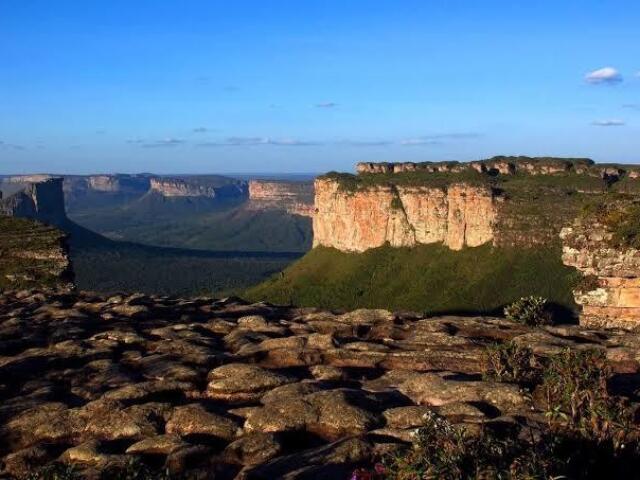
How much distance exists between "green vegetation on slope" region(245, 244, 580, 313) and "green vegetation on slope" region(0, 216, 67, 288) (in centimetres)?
6018

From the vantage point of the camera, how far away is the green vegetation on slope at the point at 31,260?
64.5 metres

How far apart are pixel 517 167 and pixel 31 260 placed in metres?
111

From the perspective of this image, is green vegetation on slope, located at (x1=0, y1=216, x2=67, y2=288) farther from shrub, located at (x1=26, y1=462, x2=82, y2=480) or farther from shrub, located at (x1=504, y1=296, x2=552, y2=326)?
shrub, located at (x1=26, y1=462, x2=82, y2=480)

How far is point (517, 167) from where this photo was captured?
488ft

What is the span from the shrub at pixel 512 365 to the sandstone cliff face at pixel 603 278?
1817 cm

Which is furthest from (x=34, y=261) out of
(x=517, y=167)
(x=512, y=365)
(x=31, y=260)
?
(x=517, y=167)

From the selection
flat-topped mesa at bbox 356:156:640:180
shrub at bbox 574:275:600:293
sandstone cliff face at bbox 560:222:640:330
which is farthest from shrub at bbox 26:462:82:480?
flat-topped mesa at bbox 356:156:640:180

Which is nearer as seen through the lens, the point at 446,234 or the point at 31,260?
the point at 31,260

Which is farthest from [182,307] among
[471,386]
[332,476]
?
[332,476]

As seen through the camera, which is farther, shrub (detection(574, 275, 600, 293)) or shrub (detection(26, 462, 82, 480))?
shrub (detection(574, 275, 600, 293))

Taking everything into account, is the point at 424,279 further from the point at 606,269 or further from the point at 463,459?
the point at 463,459

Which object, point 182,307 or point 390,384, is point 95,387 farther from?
point 182,307

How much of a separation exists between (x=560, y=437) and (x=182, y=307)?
29238mm

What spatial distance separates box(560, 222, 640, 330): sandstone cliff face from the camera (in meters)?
39.7
